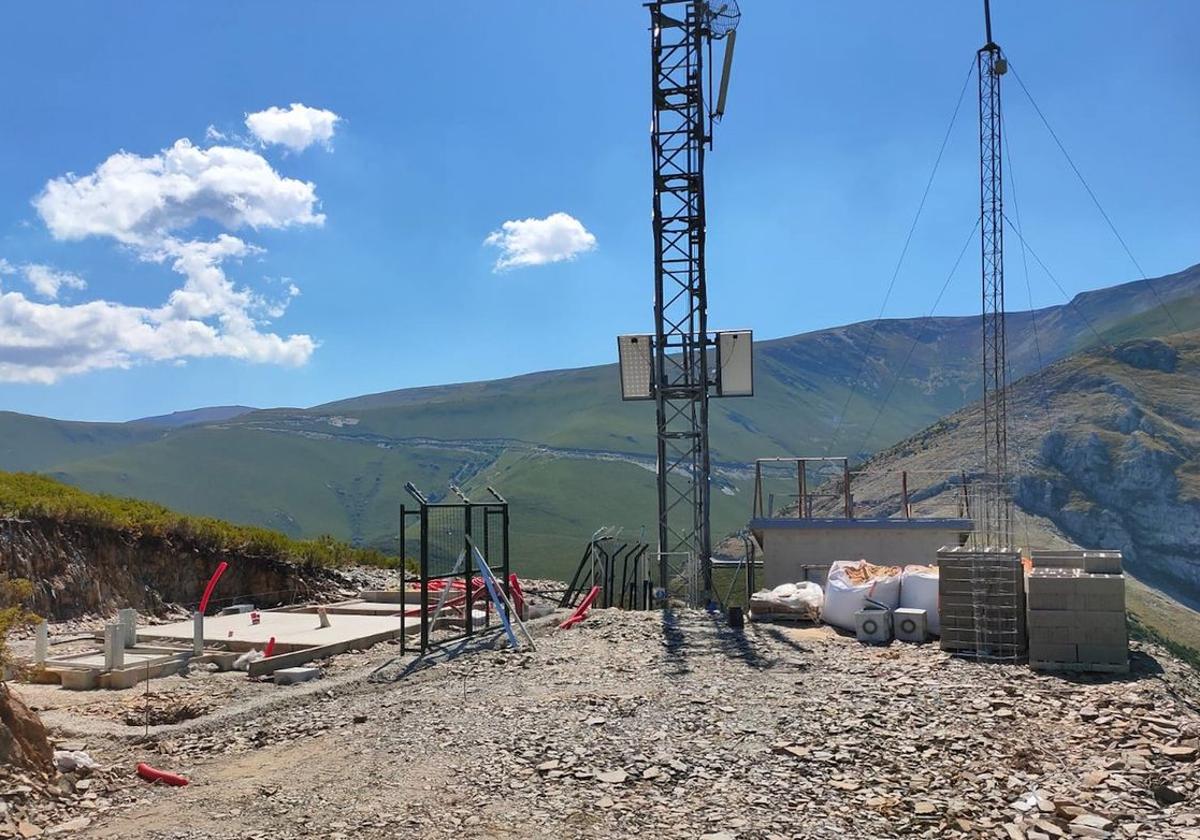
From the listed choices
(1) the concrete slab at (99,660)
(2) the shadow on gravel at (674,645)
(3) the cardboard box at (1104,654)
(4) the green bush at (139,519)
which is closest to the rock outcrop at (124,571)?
(4) the green bush at (139,519)

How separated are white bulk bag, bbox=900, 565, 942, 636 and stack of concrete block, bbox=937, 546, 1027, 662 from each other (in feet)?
3.68

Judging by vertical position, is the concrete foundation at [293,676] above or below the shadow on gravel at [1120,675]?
below

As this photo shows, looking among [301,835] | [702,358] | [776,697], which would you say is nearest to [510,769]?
[301,835]

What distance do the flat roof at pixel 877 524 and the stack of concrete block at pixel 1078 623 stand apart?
851 cm

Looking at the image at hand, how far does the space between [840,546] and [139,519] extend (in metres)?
16.7

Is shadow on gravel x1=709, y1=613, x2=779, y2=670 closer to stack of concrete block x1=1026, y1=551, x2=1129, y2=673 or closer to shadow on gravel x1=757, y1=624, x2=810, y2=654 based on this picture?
shadow on gravel x1=757, y1=624, x2=810, y2=654

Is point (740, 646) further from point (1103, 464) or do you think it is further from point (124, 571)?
point (1103, 464)

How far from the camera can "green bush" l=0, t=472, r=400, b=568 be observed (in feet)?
71.5

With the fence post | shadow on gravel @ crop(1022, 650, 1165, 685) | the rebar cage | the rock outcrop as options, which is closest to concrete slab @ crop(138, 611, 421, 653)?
the fence post

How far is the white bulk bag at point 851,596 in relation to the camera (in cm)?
1705

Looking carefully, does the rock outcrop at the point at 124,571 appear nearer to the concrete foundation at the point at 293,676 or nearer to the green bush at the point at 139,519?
the green bush at the point at 139,519

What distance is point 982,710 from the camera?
1124 centimetres

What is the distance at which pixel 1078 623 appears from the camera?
44.3 feet

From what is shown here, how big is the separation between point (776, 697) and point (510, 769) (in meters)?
4.03
